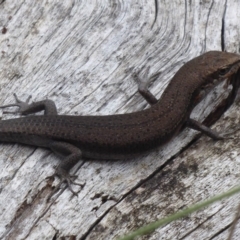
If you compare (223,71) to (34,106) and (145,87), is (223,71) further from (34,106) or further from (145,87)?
(34,106)

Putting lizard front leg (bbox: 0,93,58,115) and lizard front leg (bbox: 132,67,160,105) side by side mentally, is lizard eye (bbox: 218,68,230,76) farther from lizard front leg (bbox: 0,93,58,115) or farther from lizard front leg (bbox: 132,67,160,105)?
lizard front leg (bbox: 0,93,58,115)

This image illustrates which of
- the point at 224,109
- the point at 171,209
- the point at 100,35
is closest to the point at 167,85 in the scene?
the point at 224,109

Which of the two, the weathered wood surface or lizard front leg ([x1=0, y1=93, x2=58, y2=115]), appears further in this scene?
lizard front leg ([x1=0, y1=93, x2=58, y2=115])

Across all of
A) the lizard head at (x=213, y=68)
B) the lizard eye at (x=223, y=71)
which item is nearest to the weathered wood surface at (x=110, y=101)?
the lizard head at (x=213, y=68)

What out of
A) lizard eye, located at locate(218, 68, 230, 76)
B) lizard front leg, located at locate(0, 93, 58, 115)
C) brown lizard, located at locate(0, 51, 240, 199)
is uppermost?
lizard front leg, located at locate(0, 93, 58, 115)

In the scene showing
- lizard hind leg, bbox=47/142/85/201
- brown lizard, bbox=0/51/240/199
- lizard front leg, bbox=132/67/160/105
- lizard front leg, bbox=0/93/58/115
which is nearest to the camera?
lizard hind leg, bbox=47/142/85/201

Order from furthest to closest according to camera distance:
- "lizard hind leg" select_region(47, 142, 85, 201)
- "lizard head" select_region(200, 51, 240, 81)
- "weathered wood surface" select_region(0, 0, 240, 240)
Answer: "lizard head" select_region(200, 51, 240, 81) → "lizard hind leg" select_region(47, 142, 85, 201) → "weathered wood surface" select_region(0, 0, 240, 240)

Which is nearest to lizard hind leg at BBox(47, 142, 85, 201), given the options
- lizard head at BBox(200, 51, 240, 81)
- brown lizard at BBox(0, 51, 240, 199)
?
brown lizard at BBox(0, 51, 240, 199)

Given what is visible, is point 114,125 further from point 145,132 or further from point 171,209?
point 171,209
